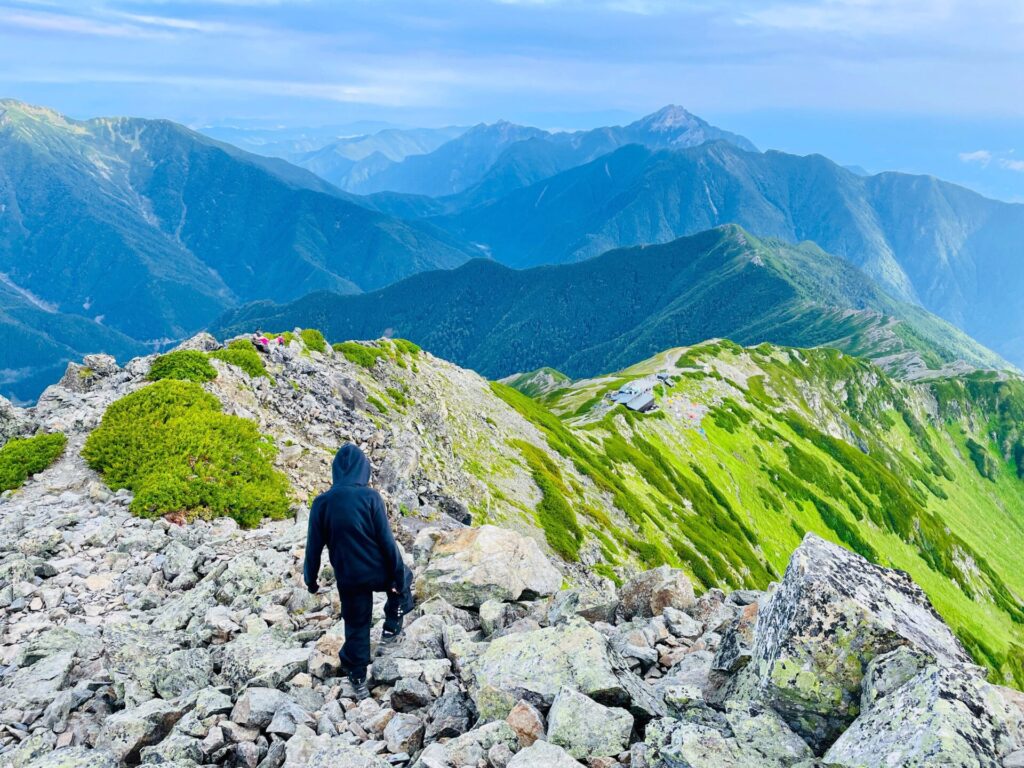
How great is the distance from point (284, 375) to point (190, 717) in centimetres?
3668

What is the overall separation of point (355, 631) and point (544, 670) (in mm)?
4167

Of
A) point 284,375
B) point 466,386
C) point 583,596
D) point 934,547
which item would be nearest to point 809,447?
point 934,547

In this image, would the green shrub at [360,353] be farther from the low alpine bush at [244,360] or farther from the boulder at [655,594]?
the boulder at [655,594]

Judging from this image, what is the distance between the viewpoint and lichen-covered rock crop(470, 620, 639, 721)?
11.3 meters

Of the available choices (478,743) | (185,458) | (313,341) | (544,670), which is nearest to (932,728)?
(544,670)

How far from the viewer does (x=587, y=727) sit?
10336 mm

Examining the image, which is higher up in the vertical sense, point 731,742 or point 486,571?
point 731,742

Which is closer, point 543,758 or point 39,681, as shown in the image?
point 543,758

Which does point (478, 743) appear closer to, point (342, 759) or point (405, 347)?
point (342, 759)

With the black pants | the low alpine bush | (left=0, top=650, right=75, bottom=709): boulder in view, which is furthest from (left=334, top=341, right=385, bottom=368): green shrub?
the black pants

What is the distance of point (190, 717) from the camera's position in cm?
1186

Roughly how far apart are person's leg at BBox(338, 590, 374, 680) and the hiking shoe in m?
0.21

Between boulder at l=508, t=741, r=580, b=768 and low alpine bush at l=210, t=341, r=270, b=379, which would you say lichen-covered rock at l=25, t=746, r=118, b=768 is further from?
low alpine bush at l=210, t=341, r=270, b=379

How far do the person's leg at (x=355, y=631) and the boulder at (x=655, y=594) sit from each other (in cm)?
757
